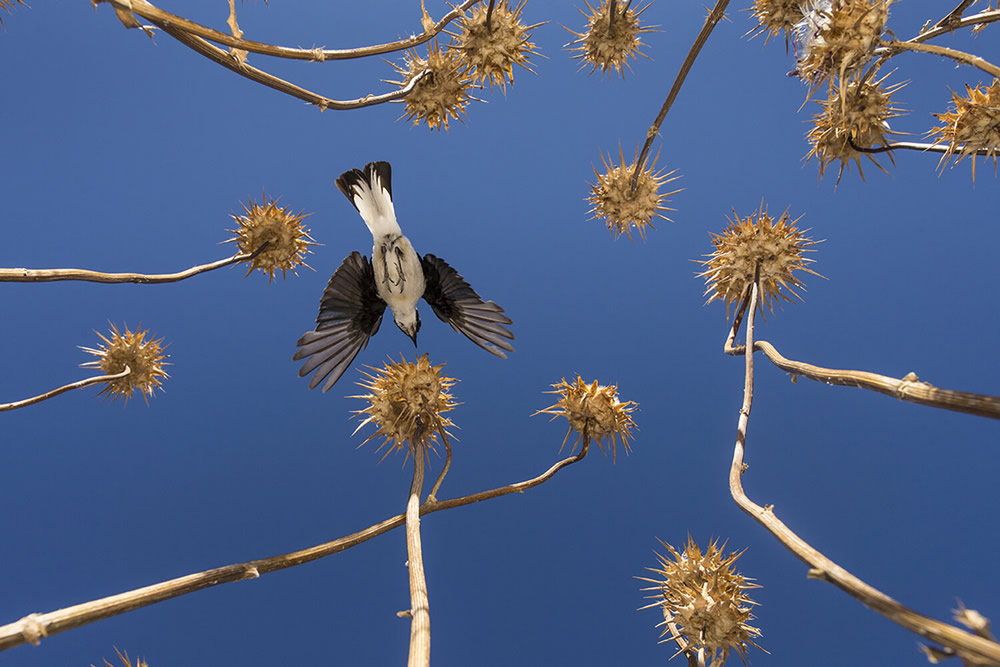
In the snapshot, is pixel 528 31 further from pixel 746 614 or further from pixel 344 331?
pixel 746 614

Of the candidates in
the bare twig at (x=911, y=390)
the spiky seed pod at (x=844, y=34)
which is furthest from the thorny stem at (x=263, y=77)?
the bare twig at (x=911, y=390)

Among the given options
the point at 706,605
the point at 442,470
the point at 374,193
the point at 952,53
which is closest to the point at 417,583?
the point at 442,470

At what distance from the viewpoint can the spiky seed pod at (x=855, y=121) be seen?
180 cm

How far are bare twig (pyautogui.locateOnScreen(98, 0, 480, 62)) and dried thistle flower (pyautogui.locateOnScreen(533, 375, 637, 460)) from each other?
135 centimetres

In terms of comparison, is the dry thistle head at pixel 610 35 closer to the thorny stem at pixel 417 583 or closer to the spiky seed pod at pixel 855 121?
the spiky seed pod at pixel 855 121

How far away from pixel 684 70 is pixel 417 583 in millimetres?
1811

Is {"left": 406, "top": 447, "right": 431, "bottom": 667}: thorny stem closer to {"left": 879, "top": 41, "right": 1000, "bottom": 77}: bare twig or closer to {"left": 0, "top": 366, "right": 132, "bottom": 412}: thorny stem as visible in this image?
{"left": 0, "top": 366, "right": 132, "bottom": 412}: thorny stem

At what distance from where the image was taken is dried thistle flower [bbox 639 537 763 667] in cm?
175

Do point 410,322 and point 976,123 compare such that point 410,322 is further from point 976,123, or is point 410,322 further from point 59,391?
point 976,123

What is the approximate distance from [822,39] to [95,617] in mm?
2119

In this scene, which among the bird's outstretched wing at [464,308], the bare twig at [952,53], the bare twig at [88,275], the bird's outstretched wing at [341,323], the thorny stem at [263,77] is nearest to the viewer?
the bare twig at [952,53]

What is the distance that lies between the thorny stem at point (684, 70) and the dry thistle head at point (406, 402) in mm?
1095

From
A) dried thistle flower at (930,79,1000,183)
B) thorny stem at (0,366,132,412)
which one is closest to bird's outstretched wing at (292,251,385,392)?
thorny stem at (0,366,132,412)

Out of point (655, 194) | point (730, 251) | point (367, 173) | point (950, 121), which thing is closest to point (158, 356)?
point (367, 173)
